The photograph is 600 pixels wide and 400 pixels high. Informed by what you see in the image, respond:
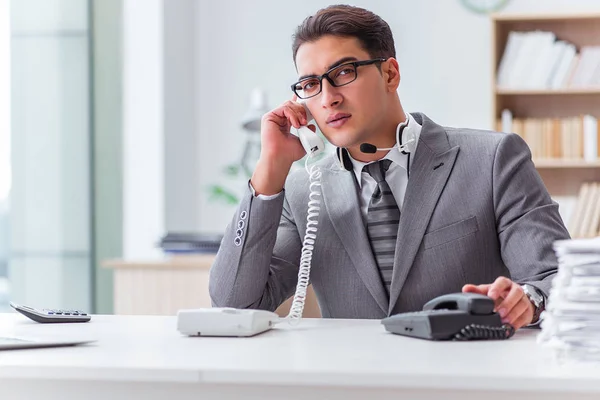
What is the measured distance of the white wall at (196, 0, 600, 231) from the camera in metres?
4.62

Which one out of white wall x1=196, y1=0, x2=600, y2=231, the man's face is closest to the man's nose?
the man's face

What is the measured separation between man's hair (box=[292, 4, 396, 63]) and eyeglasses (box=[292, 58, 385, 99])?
2.7 inches

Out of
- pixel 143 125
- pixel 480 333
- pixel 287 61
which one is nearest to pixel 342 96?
pixel 480 333

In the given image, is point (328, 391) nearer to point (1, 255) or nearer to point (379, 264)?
point (379, 264)

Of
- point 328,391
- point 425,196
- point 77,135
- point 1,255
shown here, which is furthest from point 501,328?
point 77,135

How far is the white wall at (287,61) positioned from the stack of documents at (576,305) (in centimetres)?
349

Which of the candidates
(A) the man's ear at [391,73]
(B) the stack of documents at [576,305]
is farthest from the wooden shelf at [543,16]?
(B) the stack of documents at [576,305]

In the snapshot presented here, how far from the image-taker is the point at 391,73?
1.92 m

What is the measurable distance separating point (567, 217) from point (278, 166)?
300 cm

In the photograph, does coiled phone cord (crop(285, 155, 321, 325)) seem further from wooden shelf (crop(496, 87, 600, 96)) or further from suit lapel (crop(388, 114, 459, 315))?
wooden shelf (crop(496, 87, 600, 96))

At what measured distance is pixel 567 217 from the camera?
4414mm

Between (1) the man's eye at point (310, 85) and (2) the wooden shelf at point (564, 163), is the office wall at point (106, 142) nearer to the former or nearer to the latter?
(2) the wooden shelf at point (564, 163)

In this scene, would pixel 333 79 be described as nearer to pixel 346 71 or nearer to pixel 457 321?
pixel 346 71

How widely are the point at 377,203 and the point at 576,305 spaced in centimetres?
77
